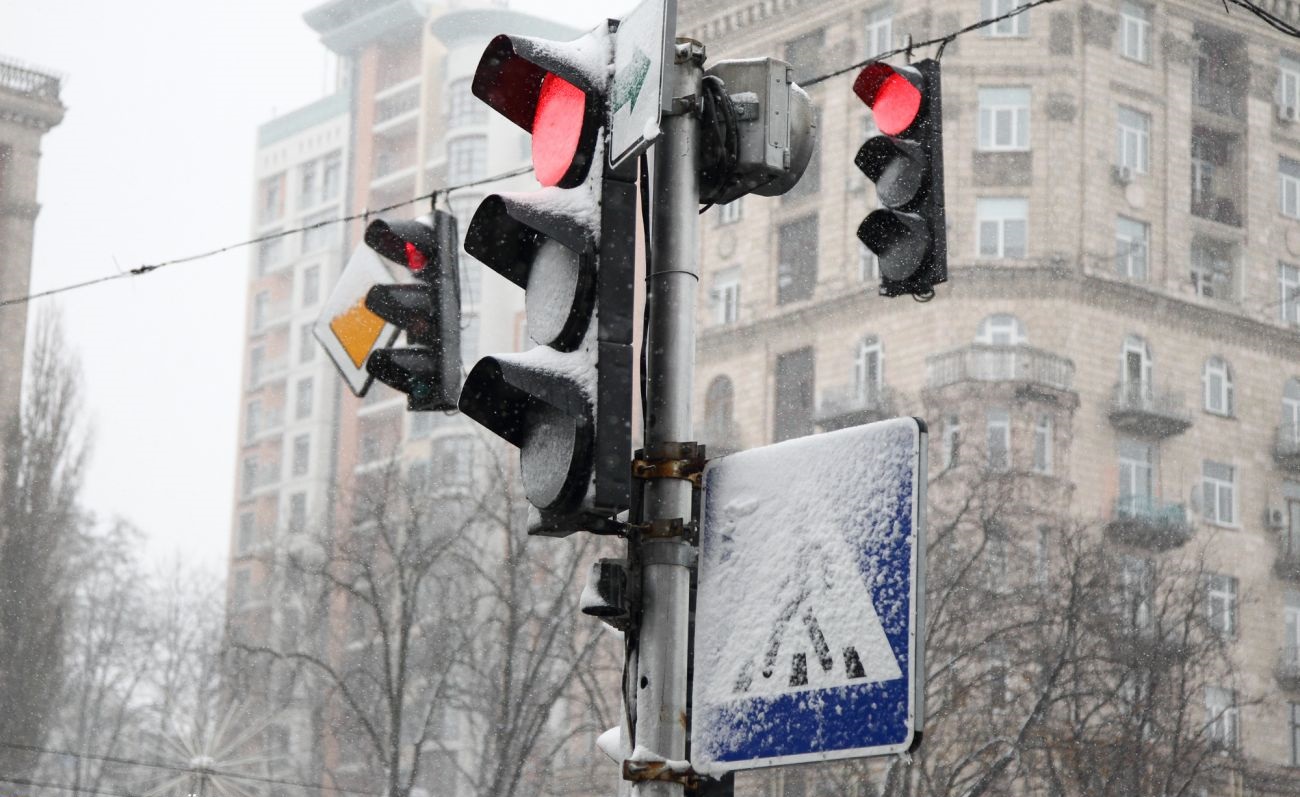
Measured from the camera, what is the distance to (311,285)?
88.0 metres

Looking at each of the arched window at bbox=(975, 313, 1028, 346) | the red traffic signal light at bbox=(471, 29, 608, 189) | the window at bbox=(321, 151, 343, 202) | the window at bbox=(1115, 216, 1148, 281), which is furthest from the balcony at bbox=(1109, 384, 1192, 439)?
the window at bbox=(321, 151, 343, 202)

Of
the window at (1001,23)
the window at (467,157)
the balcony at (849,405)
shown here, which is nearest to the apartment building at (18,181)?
the window at (467,157)

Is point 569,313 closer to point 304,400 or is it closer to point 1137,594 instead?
point 1137,594

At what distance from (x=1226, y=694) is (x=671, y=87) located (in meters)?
43.6

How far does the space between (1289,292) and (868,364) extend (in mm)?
11829

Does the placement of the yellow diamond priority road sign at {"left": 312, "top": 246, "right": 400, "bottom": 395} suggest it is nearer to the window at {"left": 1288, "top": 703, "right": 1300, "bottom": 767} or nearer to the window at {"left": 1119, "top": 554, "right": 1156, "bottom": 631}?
the window at {"left": 1119, "top": 554, "right": 1156, "bottom": 631}

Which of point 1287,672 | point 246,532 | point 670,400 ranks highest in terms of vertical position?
point 246,532

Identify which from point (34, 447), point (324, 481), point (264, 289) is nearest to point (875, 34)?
point (34, 447)

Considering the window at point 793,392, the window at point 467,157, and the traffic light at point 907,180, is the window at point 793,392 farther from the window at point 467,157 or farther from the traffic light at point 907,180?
the traffic light at point 907,180

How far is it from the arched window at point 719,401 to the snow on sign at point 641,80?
47.9 m

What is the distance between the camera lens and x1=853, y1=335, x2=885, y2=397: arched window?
4888 cm

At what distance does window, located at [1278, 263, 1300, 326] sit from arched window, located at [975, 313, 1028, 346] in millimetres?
8590

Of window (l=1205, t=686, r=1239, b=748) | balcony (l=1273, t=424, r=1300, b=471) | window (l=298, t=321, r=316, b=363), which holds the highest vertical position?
window (l=298, t=321, r=316, b=363)

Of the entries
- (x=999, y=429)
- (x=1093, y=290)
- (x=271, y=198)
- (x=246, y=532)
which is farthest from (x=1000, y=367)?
(x=271, y=198)
